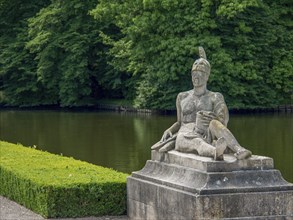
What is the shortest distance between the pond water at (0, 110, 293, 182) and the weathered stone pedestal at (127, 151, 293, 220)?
8.81 m

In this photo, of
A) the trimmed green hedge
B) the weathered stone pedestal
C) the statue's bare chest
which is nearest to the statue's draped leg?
the weathered stone pedestal

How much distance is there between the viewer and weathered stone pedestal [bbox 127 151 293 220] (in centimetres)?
1321

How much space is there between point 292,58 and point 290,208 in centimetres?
3850

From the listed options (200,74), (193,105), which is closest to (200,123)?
(193,105)

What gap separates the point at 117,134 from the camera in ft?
119

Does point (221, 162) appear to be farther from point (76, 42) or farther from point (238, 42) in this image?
point (76, 42)

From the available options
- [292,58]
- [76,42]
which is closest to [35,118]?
[76,42]

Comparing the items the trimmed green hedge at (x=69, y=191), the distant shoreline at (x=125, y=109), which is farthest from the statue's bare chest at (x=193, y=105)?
the distant shoreline at (x=125, y=109)

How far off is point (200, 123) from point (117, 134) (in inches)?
859

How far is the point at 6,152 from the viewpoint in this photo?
2131 centimetres

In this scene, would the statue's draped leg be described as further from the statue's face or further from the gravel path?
the gravel path

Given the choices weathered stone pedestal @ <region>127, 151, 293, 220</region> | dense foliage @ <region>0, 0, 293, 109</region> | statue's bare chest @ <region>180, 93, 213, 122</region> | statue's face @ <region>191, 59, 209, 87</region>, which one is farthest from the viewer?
dense foliage @ <region>0, 0, 293, 109</region>

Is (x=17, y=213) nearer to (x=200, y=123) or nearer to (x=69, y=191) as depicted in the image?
(x=69, y=191)

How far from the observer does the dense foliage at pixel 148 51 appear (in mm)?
48656
